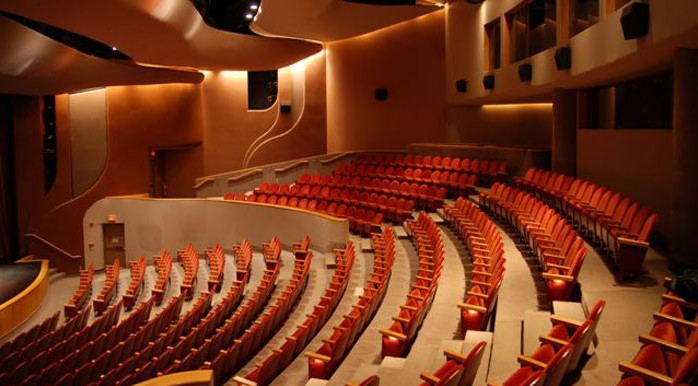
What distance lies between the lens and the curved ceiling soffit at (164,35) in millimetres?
3447

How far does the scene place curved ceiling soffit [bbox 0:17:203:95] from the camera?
435 cm

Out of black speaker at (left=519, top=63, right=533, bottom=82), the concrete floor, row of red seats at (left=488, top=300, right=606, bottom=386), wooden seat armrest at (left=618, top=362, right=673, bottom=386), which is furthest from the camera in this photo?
black speaker at (left=519, top=63, right=533, bottom=82)

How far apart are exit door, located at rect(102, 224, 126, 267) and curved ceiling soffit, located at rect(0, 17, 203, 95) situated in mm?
1207

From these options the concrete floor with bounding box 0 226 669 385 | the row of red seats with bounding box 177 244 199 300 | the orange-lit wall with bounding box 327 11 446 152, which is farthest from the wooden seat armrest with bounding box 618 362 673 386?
the orange-lit wall with bounding box 327 11 446 152

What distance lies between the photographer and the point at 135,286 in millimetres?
4188

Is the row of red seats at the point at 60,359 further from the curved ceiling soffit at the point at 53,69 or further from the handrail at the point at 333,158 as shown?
the handrail at the point at 333,158

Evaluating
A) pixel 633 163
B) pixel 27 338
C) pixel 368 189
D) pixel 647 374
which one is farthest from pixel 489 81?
pixel 647 374

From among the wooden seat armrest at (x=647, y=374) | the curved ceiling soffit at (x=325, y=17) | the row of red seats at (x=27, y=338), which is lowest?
the row of red seats at (x=27, y=338)

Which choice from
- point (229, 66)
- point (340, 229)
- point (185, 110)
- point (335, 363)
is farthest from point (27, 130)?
point (335, 363)

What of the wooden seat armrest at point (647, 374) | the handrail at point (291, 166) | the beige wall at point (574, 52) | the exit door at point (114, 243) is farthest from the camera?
the handrail at point (291, 166)

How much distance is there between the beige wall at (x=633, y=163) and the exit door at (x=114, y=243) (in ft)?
12.2

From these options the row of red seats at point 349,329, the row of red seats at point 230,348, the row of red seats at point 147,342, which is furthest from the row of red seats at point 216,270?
the row of red seats at point 349,329

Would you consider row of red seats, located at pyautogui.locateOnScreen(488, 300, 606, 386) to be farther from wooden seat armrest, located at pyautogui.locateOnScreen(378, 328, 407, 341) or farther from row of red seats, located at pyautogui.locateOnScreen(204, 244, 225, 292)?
row of red seats, located at pyautogui.locateOnScreen(204, 244, 225, 292)

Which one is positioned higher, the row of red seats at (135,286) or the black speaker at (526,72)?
the black speaker at (526,72)
